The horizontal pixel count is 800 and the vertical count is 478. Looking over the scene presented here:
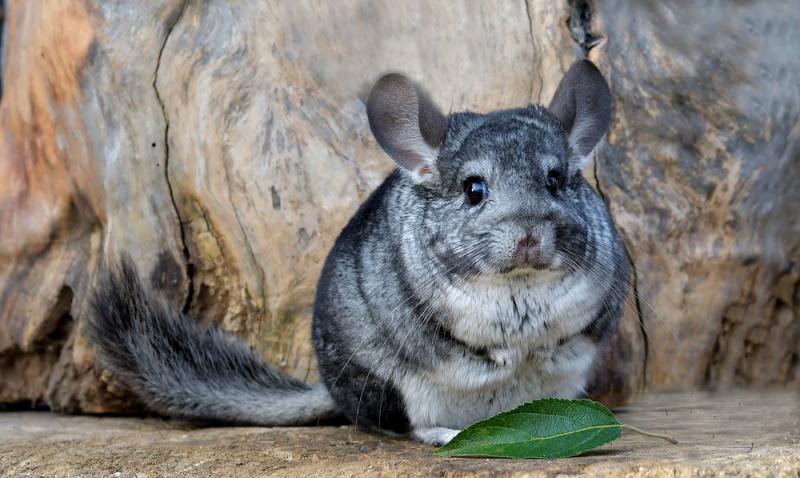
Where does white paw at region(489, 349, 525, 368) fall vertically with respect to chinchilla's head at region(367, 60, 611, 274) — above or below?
below

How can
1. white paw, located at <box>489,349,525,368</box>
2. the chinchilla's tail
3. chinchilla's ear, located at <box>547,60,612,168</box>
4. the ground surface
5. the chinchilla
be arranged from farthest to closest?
the chinchilla's tail < chinchilla's ear, located at <box>547,60,612,168</box> < white paw, located at <box>489,349,525,368</box> < the chinchilla < the ground surface

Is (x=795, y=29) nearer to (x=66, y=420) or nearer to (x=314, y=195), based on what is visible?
(x=314, y=195)

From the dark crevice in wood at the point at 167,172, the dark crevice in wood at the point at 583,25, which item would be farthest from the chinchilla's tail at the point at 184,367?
the dark crevice in wood at the point at 583,25

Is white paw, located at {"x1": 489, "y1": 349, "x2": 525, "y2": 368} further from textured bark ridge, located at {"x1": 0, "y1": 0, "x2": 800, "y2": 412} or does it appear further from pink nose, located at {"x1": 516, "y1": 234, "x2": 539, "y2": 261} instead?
textured bark ridge, located at {"x1": 0, "y1": 0, "x2": 800, "y2": 412}

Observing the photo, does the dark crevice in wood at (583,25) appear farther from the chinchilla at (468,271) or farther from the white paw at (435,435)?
the white paw at (435,435)

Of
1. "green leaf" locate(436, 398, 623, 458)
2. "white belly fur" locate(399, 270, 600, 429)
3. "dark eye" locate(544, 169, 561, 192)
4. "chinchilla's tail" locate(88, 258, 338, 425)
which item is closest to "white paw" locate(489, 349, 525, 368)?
"white belly fur" locate(399, 270, 600, 429)

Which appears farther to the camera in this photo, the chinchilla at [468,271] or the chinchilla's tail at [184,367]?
the chinchilla's tail at [184,367]
